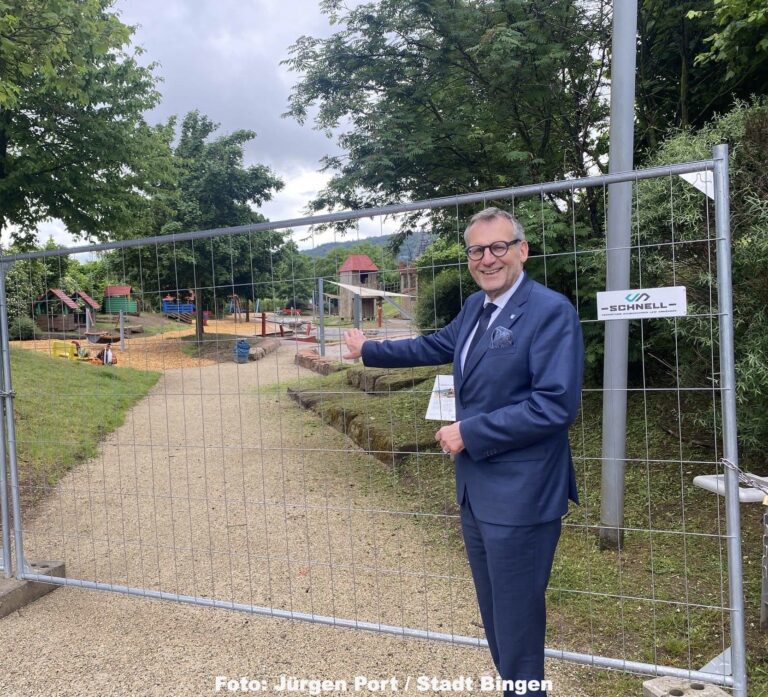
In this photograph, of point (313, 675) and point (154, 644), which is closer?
point (313, 675)

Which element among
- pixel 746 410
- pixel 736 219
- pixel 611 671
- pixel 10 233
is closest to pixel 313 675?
pixel 611 671

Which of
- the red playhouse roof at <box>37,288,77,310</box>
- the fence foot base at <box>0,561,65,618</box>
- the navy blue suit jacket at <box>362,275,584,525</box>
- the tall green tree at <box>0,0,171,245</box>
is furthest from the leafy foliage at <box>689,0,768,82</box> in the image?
the tall green tree at <box>0,0,171,245</box>

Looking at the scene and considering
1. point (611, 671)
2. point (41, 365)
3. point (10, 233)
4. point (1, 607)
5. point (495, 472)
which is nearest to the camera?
point (495, 472)

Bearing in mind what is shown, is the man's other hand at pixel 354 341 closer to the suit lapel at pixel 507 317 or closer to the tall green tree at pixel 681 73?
the suit lapel at pixel 507 317

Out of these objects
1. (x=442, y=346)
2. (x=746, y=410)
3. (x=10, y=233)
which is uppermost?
(x=10, y=233)

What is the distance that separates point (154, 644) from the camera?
3.43m

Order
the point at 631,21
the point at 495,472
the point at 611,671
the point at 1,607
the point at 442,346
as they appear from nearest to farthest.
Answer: the point at 495,472, the point at 442,346, the point at 611,671, the point at 1,607, the point at 631,21

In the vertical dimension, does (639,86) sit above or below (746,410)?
above

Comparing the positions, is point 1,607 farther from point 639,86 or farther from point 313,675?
point 639,86

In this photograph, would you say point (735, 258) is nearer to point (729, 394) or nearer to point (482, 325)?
point (729, 394)

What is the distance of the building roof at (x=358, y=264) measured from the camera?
336cm

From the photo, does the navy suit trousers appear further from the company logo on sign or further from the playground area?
the playground area

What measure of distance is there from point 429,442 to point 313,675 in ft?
12.2

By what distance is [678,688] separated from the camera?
2631 millimetres
